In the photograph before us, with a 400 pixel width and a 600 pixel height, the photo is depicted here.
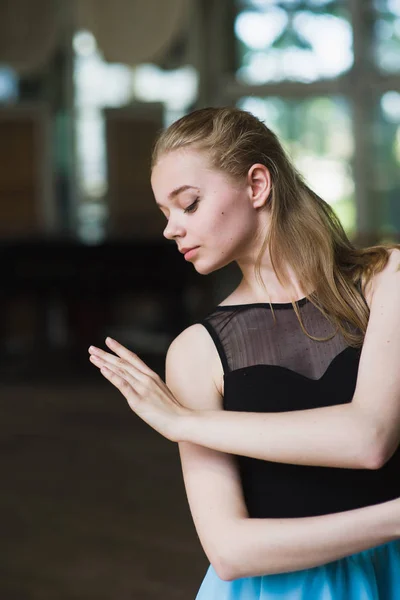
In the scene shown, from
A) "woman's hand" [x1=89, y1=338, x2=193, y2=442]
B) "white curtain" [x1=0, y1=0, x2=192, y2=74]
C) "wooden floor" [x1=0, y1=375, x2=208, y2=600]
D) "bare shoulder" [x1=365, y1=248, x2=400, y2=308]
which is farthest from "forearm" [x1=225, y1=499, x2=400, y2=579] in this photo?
"white curtain" [x1=0, y1=0, x2=192, y2=74]

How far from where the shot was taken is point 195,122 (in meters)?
1.12

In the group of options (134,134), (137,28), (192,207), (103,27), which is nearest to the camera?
(192,207)

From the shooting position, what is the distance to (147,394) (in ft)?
3.37

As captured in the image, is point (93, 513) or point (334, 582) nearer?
point (334, 582)

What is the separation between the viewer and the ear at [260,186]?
3.65 feet

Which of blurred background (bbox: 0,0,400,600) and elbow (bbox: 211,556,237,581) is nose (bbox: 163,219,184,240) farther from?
blurred background (bbox: 0,0,400,600)

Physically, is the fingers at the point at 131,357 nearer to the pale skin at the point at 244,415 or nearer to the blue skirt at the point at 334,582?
the pale skin at the point at 244,415

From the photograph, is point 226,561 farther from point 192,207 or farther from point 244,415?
point 192,207

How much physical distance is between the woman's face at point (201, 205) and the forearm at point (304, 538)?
0.32 metres

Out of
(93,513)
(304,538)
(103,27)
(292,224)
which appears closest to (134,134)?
(103,27)

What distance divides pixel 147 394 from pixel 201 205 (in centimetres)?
24

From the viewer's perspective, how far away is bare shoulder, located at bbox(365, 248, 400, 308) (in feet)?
3.58

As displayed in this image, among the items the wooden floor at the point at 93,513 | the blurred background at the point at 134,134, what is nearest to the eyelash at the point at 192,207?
the wooden floor at the point at 93,513

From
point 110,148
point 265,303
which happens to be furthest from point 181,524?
point 110,148
